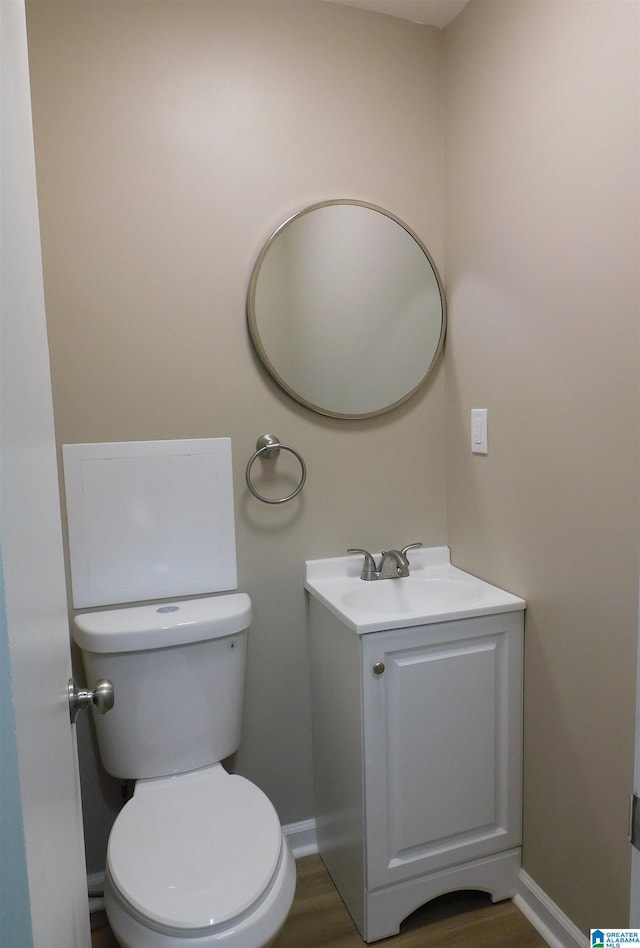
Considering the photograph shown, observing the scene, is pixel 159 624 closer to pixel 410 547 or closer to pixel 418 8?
pixel 410 547

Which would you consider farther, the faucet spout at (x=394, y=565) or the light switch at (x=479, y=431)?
the faucet spout at (x=394, y=565)

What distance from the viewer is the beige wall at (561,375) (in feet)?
4.08

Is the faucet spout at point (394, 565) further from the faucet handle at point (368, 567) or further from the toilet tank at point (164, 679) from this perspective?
the toilet tank at point (164, 679)

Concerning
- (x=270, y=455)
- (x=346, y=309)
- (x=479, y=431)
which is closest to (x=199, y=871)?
(x=270, y=455)

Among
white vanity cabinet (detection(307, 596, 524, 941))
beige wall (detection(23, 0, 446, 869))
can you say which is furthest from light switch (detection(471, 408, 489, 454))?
white vanity cabinet (detection(307, 596, 524, 941))

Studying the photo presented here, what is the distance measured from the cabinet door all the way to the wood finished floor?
161mm

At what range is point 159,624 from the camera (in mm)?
1521

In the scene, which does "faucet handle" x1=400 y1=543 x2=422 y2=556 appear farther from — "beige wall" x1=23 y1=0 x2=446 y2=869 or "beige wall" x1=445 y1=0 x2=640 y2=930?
"beige wall" x1=445 y1=0 x2=640 y2=930

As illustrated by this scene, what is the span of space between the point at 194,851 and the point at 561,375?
130 cm

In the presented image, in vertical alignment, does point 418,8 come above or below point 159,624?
above

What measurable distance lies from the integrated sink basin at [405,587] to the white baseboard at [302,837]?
736 millimetres

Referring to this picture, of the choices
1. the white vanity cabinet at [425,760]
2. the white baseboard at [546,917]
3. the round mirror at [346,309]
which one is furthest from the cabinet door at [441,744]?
the round mirror at [346,309]

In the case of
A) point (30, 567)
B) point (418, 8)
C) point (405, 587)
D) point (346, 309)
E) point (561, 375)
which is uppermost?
point (418, 8)

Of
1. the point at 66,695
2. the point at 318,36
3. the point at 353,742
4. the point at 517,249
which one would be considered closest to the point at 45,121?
the point at 318,36
